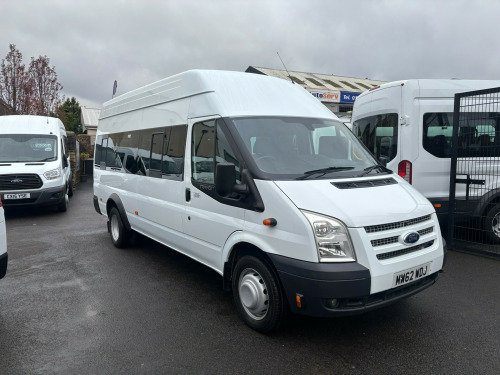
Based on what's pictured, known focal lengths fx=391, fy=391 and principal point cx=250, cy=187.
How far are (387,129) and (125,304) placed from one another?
16.7ft

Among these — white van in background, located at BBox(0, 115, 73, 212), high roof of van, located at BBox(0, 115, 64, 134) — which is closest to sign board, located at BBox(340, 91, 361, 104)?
white van in background, located at BBox(0, 115, 73, 212)

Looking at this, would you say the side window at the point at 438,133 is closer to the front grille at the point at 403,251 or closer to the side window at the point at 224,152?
the front grille at the point at 403,251

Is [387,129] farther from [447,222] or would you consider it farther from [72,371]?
[72,371]

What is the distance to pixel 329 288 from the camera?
9.83ft

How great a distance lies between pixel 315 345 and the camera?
3400 mm

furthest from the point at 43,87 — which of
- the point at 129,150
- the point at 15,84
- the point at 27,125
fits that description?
the point at 129,150

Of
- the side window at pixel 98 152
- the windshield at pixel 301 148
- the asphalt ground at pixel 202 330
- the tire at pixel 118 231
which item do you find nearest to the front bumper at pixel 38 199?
the side window at pixel 98 152

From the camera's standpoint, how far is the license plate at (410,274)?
3212mm

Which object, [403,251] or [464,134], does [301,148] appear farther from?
[464,134]

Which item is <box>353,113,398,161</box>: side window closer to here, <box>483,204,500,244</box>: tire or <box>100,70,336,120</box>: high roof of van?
<box>483,204,500,244</box>: tire

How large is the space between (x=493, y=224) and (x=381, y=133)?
232 cm

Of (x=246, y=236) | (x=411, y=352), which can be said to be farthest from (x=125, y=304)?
(x=411, y=352)

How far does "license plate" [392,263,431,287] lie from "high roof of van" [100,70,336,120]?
76.5 inches

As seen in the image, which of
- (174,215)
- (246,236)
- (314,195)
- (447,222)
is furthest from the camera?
(447,222)
